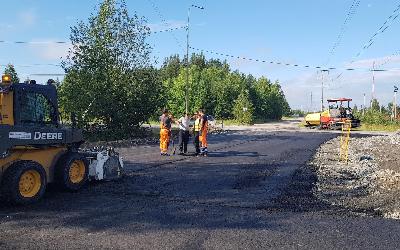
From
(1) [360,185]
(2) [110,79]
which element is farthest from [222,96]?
(1) [360,185]

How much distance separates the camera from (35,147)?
891 cm

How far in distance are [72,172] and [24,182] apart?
1597 mm

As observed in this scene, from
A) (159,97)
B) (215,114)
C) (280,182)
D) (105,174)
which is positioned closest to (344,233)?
(280,182)

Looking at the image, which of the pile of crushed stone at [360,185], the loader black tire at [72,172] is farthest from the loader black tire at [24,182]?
the pile of crushed stone at [360,185]

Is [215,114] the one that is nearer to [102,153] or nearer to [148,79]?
[148,79]

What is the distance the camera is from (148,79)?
29.2 m

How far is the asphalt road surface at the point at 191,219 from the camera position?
619 centimetres

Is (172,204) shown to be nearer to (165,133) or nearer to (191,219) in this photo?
(191,219)

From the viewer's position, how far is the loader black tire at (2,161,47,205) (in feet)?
26.5

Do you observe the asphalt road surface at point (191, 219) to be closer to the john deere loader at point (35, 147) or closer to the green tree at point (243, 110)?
the john deere loader at point (35, 147)

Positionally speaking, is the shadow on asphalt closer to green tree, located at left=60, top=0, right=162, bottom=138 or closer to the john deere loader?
the john deere loader

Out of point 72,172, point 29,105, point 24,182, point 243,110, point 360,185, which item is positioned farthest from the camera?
Result: point 243,110

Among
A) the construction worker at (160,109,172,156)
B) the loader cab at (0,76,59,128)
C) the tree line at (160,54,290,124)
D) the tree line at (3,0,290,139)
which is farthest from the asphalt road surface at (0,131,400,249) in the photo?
the tree line at (160,54,290,124)

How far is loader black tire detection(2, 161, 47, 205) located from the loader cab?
0.97 meters
